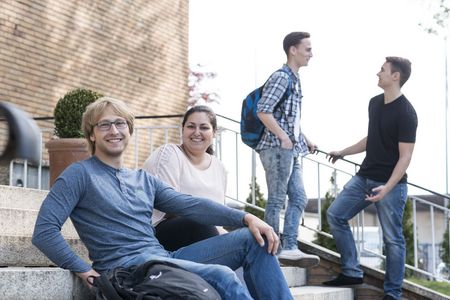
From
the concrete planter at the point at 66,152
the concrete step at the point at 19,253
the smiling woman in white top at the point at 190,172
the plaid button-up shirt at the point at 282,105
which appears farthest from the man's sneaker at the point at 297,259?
the concrete planter at the point at 66,152

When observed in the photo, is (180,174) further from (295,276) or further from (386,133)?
(295,276)

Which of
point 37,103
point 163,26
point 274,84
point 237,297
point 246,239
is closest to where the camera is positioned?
point 237,297

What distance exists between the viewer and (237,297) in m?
3.12

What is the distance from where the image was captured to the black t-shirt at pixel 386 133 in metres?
5.50

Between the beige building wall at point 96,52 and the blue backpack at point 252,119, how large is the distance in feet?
13.2

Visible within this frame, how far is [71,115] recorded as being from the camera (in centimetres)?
752

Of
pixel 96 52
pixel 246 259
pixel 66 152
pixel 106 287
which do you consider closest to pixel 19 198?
pixel 66 152

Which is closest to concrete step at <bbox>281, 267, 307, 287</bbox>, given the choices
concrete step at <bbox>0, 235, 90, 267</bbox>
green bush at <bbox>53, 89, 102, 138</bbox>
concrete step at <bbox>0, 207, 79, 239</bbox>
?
concrete step at <bbox>0, 207, 79, 239</bbox>

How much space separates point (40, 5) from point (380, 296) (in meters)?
5.67

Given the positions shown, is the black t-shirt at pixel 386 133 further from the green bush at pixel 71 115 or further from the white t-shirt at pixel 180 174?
the green bush at pixel 71 115

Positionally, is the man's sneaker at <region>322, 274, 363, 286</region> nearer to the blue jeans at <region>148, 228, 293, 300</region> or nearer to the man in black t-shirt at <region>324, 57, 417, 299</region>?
the man in black t-shirt at <region>324, 57, 417, 299</region>

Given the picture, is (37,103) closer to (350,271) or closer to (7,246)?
(350,271)

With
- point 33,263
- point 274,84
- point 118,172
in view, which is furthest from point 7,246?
point 274,84

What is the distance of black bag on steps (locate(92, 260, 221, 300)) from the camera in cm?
296
